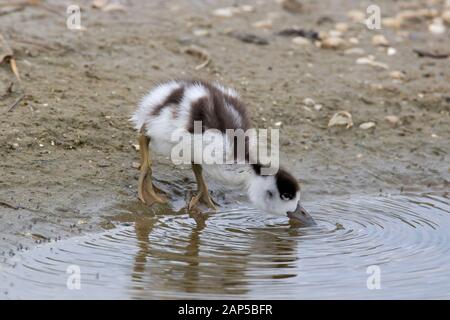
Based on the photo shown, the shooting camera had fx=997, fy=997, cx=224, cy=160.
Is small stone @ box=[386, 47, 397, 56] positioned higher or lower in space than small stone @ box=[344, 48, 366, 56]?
lower

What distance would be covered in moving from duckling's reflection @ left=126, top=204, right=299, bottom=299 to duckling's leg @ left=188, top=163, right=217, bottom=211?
222mm

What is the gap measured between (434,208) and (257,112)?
179 cm

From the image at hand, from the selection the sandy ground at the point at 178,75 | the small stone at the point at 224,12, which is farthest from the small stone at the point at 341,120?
the small stone at the point at 224,12

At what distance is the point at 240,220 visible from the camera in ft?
22.8

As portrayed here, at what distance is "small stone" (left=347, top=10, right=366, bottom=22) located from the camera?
36.0 feet

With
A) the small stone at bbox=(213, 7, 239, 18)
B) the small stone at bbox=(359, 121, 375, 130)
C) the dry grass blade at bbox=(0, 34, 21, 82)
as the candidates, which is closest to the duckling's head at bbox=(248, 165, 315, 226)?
the small stone at bbox=(359, 121, 375, 130)

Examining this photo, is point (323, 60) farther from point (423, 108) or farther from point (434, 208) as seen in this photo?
point (434, 208)

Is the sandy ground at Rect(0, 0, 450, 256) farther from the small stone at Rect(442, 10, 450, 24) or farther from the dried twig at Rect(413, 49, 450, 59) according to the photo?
the small stone at Rect(442, 10, 450, 24)

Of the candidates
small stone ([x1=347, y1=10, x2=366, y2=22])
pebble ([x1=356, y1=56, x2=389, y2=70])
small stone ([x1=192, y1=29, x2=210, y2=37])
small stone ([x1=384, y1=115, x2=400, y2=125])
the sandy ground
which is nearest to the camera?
the sandy ground

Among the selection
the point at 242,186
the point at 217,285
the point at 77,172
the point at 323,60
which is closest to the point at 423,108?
the point at 323,60

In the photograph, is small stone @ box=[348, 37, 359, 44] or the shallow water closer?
the shallow water

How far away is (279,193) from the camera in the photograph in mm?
6789

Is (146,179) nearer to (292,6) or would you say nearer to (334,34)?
(334,34)

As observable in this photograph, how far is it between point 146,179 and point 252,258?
1.26 meters
